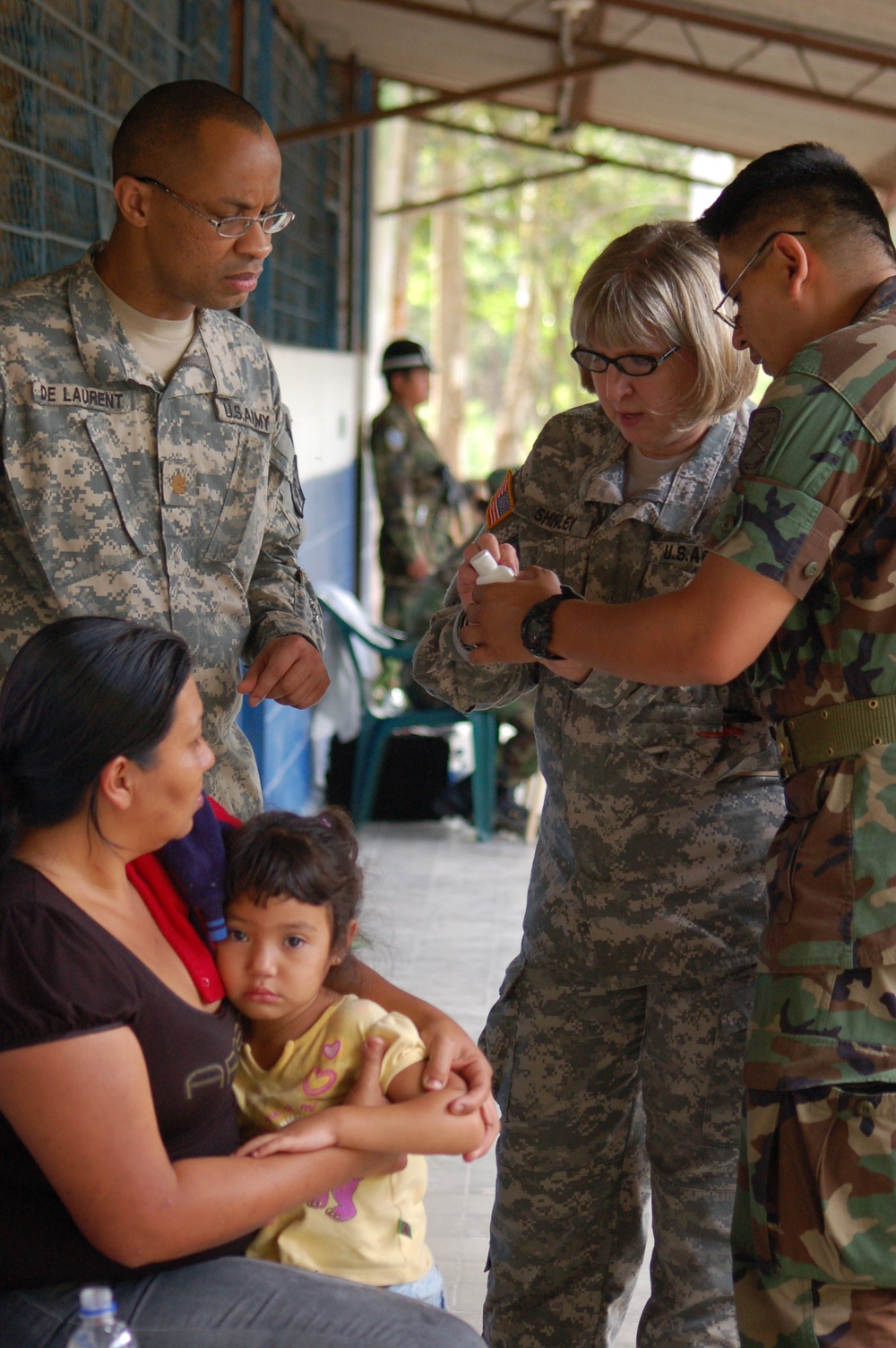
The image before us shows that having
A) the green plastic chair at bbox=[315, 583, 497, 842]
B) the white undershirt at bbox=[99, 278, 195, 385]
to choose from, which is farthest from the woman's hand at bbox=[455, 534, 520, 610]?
the green plastic chair at bbox=[315, 583, 497, 842]

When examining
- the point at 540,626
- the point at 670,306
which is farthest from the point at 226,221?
the point at 540,626

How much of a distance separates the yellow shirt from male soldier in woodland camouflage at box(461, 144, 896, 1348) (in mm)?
366

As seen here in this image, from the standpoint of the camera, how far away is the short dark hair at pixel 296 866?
4.75ft

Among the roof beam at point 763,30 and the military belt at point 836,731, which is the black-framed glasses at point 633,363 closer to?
the military belt at point 836,731

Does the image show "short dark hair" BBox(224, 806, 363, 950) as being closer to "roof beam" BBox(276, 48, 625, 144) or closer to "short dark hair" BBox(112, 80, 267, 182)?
"short dark hair" BBox(112, 80, 267, 182)

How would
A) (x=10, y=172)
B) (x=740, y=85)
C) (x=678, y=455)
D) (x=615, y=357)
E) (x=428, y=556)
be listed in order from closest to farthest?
(x=615, y=357), (x=678, y=455), (x=10, y=172), (x=740, y=85), (x=428, y=556)

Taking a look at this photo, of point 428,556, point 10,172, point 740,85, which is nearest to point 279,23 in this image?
point 740,85

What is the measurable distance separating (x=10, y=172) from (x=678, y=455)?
1486 mm

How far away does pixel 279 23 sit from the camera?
254 inches

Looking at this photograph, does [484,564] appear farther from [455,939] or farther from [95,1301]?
[455,939]

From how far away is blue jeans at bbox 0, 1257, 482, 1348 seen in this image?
125 cm

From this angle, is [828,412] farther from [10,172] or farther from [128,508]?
[10,172]

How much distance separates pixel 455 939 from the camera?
4387 millimetres

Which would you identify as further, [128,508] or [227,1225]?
[128,508]
